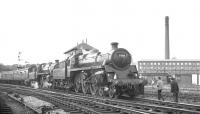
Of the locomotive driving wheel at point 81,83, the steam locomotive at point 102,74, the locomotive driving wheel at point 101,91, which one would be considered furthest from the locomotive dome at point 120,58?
the locomotive driving wheel at point 81,83

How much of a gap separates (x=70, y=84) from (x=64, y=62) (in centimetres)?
223

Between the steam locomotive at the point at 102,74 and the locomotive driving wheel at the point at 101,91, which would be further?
the locomotive driving wheel at the point at 101,91

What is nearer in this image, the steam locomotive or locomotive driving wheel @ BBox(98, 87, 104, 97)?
the steam locomotive

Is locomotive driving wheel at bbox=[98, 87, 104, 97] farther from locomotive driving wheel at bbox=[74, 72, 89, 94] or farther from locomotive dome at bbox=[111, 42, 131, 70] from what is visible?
locomotive driving wheel at bbox=[74, 72, 89, 94]

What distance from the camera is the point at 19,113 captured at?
34.0 feet

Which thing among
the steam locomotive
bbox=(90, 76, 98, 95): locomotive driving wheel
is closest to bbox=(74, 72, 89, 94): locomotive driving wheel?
the steam locomotive

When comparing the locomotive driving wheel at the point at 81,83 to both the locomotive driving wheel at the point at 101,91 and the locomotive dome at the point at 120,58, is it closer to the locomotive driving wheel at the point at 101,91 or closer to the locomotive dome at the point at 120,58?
the locomotive driving wheel at the point at 101,91

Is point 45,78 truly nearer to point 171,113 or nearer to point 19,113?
point 19,113

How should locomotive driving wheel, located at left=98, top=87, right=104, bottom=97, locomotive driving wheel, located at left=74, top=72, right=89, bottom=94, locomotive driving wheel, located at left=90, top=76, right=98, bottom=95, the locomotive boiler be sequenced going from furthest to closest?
locomotive driving wheel, located at left=74, top=72, right=89, bottom=94, locomotive driving wheel, located at left=90, top=76, right=98, bottom=95, locomotive driving wheel, located at left=98, top=87, right=104, bottom=97, the locomotive boiler

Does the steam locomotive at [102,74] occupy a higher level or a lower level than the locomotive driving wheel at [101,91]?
higher

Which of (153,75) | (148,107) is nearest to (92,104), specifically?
(148,107)

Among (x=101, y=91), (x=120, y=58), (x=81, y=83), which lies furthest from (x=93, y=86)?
(x=120, y=58)

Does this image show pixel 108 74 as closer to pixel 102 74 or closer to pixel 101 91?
pixel 102 74

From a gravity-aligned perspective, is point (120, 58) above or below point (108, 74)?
above
